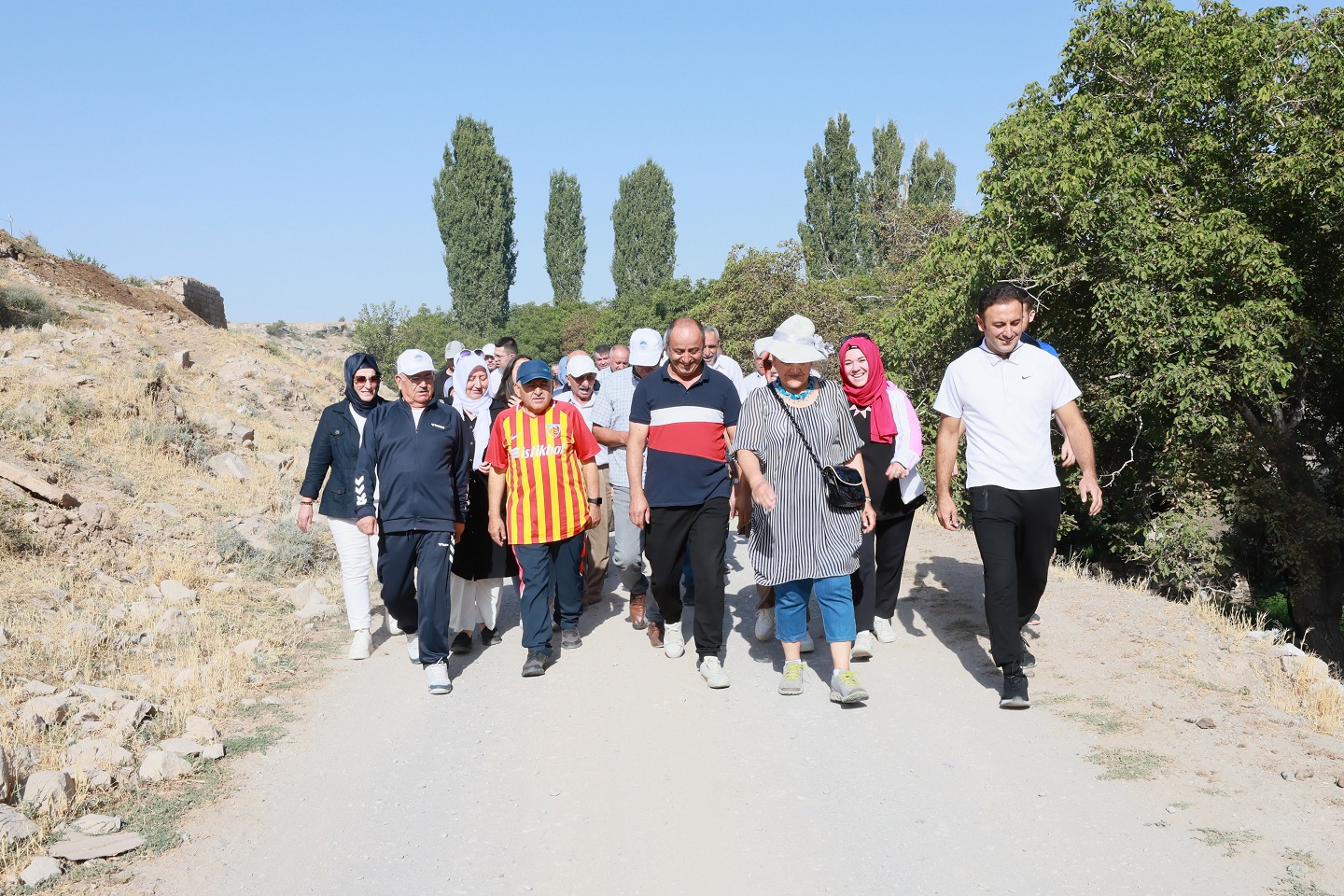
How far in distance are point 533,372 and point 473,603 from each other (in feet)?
6.37

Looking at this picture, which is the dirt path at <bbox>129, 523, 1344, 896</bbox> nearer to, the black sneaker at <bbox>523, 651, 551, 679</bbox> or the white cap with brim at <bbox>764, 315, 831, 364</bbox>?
the black sneaker at <bbox>523, 651, 551, 679</bbox>

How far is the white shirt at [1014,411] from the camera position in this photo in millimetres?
5617

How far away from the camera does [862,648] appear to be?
21.9 ft

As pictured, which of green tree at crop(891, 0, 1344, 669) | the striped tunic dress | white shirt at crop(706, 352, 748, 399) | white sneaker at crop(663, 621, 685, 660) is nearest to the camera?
the striped tunic dress

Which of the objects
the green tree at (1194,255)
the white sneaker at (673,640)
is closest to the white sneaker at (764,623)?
the white sneaker at (673,640)

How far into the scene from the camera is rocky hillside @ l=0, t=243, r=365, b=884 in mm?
4738

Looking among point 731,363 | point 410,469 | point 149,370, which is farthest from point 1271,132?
point 149,370

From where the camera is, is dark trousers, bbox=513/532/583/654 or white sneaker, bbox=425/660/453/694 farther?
dark trousers, bbox=513/532/583/654

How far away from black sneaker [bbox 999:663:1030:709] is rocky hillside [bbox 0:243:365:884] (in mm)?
4022

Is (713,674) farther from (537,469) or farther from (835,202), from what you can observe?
(835,202)

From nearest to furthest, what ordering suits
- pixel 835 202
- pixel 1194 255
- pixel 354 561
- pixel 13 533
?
1. pixel 354 561
2. pixel 13 533
3. pixel 1194 255
4. pixel 835 202

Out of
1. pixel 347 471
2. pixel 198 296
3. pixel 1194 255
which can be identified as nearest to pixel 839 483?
pixel 347 471

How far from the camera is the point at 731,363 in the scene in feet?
32.2

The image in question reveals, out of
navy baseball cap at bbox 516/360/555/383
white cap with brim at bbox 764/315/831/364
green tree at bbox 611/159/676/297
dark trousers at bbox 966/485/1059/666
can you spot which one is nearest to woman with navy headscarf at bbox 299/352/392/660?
navy baseball cap at bbox 516/360/555/383
